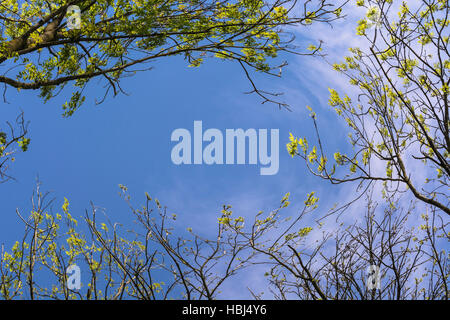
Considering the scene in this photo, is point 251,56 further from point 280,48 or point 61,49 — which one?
point 61,49

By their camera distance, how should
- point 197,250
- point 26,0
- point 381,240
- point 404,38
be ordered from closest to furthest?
point 197,250 → point 381,240 → point 404,38 → point 26,0

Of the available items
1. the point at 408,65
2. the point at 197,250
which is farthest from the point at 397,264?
the point at 408,65

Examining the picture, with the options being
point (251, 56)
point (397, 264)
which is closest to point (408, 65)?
point (251, 56)

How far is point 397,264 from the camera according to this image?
151 inches

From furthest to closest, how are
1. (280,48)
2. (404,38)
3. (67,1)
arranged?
(280,48) → (67,1) → (404,38)

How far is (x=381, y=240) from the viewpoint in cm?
410

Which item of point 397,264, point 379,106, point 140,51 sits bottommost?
point 397,264
